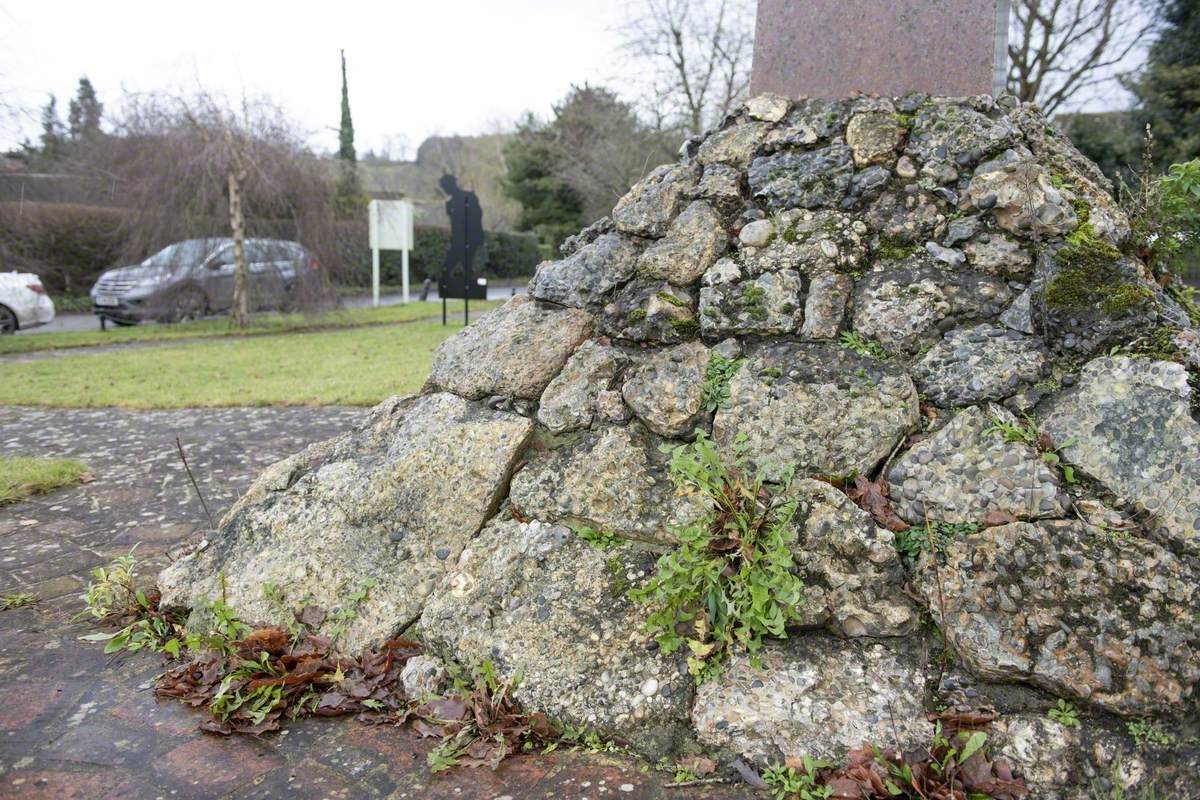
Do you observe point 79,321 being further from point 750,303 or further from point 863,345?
point 863,345

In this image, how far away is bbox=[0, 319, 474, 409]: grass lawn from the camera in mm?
7316

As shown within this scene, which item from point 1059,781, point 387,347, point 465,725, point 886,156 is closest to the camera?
point 1059,781

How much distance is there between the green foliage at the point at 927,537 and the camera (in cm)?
233

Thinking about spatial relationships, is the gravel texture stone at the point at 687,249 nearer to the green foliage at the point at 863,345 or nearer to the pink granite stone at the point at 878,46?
the green foliage at the point at 863,345

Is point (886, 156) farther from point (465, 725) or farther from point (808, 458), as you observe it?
point (465, 725)

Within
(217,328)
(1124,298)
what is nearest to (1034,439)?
(1124,298)

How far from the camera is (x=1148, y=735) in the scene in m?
2.06

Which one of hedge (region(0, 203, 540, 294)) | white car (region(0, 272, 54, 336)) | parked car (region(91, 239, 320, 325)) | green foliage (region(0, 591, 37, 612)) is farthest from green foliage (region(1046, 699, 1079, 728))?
white car (region(0, 272, 54, 336))

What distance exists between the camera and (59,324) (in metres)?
15.7

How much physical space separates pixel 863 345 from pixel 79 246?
2005 cm

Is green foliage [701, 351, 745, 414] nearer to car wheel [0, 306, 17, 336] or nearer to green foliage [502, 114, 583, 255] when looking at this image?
car wheel [0, 306, 17, 336]

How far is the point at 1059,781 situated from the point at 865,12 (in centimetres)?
272

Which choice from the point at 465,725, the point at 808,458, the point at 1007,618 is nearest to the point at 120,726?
the point at 465,725

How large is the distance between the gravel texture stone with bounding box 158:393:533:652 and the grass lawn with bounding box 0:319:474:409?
10.3ft
